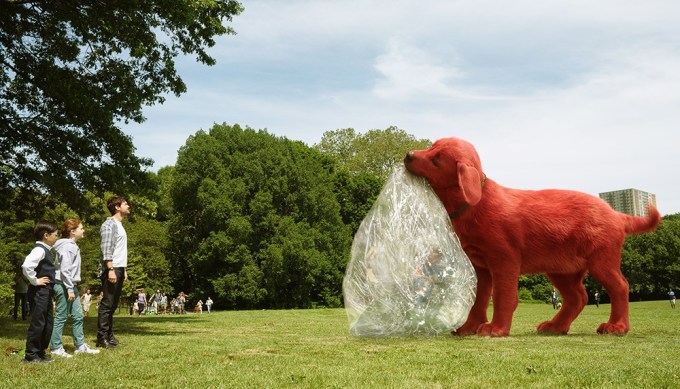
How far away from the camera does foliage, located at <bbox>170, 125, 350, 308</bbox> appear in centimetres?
4141

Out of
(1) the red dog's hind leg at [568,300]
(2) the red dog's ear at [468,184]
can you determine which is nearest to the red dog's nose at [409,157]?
(2) the red dog's ear at [468,184]

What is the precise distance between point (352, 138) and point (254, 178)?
14.8m

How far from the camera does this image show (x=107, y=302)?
9.18 metres

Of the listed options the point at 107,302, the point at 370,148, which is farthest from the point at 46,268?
the point at 370,148

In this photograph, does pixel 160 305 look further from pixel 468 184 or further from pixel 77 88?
pixel 468 184

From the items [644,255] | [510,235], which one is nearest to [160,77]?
A: [510,235]

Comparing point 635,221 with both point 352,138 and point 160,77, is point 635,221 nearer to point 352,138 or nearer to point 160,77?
point 160,77

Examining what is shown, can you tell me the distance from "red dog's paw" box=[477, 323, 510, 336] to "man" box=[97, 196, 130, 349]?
252 inches

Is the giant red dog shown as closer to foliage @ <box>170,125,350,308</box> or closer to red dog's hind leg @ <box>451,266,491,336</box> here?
red dog's hind leg @ <box>451,266,491,336</box>

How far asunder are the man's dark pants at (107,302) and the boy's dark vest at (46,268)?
1.18m

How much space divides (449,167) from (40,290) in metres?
7.00

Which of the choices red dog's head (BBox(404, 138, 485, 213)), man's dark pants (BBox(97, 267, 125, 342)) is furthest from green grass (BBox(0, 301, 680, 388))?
red dog's head (BBox(404, 138, 485, 213))

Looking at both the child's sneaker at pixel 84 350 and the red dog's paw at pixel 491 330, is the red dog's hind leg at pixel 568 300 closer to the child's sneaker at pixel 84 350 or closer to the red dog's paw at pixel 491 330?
the red dog's paw at pixel 491 330

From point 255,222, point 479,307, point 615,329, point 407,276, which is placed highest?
point 255,222
